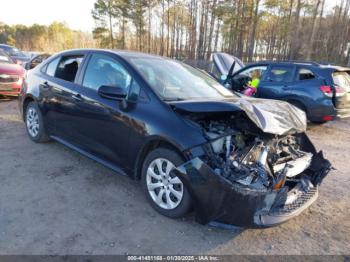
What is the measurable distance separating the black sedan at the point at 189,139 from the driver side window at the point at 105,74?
0.05 feet

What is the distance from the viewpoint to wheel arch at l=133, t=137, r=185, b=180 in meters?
3.01

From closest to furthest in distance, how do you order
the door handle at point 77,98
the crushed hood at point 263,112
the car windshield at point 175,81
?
the crushed hood at point 263,112 → the car windshield at point 175,81 → the door handle at point 77,98

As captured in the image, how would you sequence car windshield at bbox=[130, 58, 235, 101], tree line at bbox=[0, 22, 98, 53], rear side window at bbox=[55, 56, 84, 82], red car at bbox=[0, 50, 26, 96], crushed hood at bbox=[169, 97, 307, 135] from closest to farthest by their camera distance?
crushed hood at bbox=[169, 97, 307, 135] → car windshield at bbox=[130, 58, 235, 101] → rear side window at bbox=[55, 56, 84, 82] → red car at bbox=[0, 50, 26, 96] → tree line at bbox=[0, 22, 98, 53]

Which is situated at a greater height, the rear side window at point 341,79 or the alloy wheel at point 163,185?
the rear side window at point 341,79

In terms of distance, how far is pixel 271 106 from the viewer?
132 inches

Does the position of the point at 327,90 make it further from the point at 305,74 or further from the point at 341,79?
the point at 305,74

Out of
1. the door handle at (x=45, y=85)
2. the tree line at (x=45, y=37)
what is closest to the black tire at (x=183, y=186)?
the door handle at (x=45, y=85)

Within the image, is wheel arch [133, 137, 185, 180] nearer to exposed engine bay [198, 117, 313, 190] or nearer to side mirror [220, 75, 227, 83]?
exposed engine bay [198, 117, 313, 190]

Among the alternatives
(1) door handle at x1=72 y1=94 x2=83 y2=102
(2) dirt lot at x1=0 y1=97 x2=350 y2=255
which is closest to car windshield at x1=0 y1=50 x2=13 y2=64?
(2) dirt lot at x1=0 y1=97 x2=350 y2=255

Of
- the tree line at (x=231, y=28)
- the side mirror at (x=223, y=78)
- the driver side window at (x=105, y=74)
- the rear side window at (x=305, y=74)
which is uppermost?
the tree line at (x=231, y=28)

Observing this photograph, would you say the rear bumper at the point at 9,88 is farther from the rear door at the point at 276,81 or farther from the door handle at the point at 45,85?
the rear door at the point at 276,81

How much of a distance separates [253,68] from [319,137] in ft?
9.41

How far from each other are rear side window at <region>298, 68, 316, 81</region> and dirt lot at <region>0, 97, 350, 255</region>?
3694 millimetres

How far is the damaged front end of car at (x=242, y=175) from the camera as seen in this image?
2.61m
